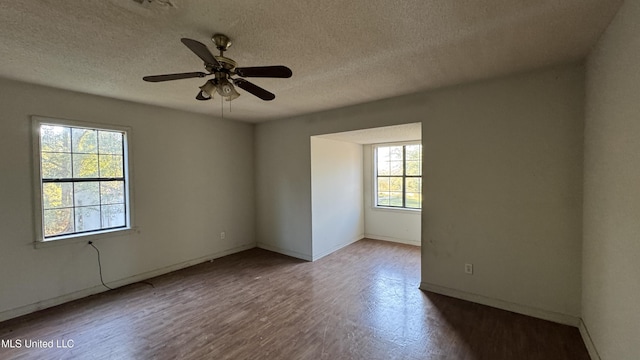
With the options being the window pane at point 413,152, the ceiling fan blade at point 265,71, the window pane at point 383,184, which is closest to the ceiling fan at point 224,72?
the ceiling fan blade at point 265,71

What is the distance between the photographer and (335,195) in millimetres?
5059

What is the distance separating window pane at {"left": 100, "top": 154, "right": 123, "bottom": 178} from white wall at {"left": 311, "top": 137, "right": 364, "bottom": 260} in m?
2.77

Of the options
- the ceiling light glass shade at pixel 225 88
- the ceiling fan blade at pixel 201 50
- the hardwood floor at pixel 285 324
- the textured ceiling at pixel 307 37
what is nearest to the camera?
the ceiling fan blade at pixel 201 50

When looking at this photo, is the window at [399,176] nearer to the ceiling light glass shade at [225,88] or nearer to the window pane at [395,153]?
the window pane at [395,153]

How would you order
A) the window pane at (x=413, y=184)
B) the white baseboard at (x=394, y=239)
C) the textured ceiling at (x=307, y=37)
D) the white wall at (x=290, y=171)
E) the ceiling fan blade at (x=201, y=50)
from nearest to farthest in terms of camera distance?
1. the ceiling fan blade at (x=201, y=50)
2. the textured ceiling at (x=307, y=37)
3. the white wall at (x=290, y=171)
4. the white baseboard at (x=394, y=239)
5. the window pane at (x=413, y=184)

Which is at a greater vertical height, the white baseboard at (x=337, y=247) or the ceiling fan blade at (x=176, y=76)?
the ceiling fan blade at (x=176, y=76)

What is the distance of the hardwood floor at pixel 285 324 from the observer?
2213 mm

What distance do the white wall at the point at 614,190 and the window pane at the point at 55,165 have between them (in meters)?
5.11

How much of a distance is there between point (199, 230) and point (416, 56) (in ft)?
13.3

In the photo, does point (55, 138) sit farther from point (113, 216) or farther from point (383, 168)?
point (383, 168)

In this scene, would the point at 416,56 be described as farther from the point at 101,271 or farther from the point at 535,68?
the point at 101,271

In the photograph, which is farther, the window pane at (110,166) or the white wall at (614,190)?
the window pane at (110,166)

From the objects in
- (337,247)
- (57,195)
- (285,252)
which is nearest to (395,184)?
(337,247)

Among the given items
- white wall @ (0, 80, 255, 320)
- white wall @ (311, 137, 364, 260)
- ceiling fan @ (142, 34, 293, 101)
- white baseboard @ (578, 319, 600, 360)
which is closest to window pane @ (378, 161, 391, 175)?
white wall @ (311, 137, 364, 260)
